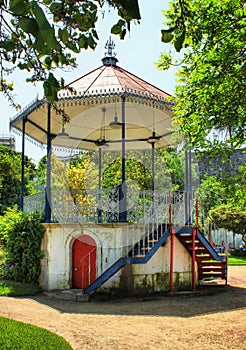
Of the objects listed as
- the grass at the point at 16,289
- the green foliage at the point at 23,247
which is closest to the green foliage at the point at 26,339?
the grass at the point at 16,289

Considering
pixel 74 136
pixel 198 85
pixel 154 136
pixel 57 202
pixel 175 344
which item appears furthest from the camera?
pixel 74 136

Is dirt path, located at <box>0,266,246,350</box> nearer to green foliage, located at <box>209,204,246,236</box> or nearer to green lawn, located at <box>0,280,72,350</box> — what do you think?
green lawn, located at <box>0,280,72,350</box>

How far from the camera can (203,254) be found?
14.7 meters

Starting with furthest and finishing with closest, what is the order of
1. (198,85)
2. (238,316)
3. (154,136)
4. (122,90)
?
1. (154,136)
2. (122,90)
3. (238,316)
4. (198,85)

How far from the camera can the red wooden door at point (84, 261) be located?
42.3 ft

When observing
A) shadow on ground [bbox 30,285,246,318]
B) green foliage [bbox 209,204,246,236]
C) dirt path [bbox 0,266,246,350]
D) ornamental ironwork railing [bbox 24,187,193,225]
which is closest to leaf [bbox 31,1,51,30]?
dirt path [bbox 0,266,246,350]

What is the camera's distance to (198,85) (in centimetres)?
865

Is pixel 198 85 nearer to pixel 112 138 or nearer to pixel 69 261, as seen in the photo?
pixel 69 261

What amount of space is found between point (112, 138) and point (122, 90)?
632 centimetres

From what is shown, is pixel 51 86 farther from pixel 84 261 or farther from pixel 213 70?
pixel 84 261

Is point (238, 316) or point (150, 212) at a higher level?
point (150, 212)

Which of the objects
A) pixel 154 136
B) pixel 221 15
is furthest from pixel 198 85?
pixel 154 136

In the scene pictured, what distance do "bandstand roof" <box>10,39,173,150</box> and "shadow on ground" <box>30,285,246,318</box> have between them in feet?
18.8

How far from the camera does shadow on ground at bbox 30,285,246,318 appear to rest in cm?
1008
